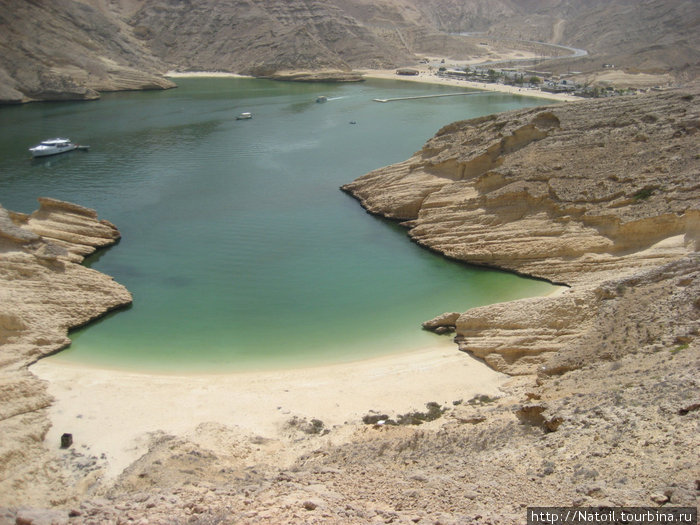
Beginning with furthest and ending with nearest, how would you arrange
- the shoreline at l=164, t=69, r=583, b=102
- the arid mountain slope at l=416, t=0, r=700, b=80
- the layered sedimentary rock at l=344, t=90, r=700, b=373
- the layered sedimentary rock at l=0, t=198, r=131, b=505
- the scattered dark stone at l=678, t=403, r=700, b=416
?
the arid mountain slope at l=416, t=0, r=700, b=80
the shoreline at l=164, t=69, r=583, b=102
the layered sedimentary rock at l=344, t=90, r=700, b=373
the layered sedimentary rock at l=0, t=198, r=131, b=505
the scattered dark stone at l=678, t=403, r=700, b=416

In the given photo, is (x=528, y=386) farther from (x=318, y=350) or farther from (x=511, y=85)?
(x=511, y=85)

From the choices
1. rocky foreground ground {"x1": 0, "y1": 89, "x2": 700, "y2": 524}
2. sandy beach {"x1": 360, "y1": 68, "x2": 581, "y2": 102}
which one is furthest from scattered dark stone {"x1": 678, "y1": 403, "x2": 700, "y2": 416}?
sandy beach {"x1": 360, "y1": 68, "x2": 581, "y2": 102}

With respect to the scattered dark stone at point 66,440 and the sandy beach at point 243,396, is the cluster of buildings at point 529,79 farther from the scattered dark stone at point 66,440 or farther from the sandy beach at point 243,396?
the scattered dark stone at point 66,440

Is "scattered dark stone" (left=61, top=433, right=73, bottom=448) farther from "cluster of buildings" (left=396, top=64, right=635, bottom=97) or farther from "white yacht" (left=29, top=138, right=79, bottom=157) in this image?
"cluster of buildings" (left=396, top=64, right=635, bottom=97)

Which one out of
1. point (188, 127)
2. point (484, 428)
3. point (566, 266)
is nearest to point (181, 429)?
point (484, 428)

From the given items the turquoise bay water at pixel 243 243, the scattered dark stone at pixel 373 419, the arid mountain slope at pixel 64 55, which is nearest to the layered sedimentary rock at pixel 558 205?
the turquoise bay water at pixel 243 243

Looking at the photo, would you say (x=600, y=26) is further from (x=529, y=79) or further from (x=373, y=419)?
(x=373, y=419)
